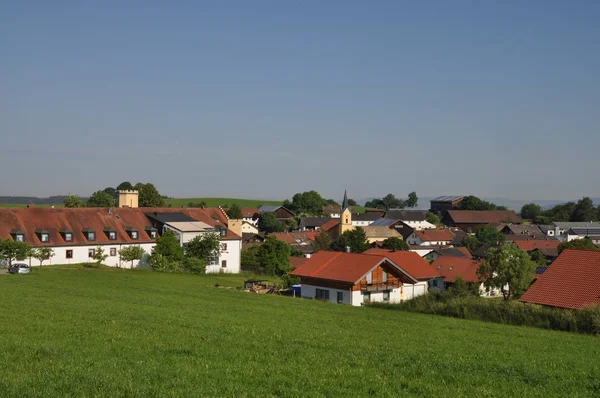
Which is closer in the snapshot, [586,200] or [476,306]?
[476,306]

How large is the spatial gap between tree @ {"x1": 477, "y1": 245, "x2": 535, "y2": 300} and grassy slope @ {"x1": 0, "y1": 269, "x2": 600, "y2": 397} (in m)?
24.7

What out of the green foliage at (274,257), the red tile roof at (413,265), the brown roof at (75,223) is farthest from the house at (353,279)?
the brown roof at (75,223)

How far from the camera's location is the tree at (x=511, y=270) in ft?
164

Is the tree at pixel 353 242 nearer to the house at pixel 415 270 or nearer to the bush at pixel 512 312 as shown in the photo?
the house at pixel 415 270

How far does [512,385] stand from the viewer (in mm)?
12500

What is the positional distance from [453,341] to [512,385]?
774 cm

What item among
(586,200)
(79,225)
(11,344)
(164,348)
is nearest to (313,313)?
(164,348)

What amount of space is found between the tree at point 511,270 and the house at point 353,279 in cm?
770

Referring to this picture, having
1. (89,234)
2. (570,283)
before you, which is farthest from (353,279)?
(89,234)

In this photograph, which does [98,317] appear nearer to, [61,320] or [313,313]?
[61,320]

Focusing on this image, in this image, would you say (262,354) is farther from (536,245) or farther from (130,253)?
(536,245)

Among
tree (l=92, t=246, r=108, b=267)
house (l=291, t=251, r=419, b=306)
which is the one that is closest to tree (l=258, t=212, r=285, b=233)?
tree (l=92, t=246, r=108, b=267)

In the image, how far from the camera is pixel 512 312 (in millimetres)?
29609

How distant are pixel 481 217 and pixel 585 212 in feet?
102
